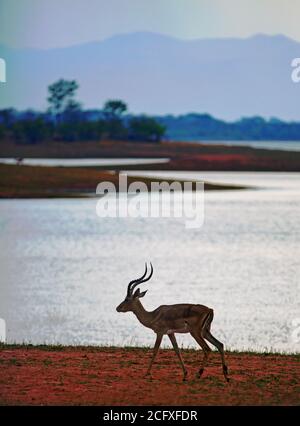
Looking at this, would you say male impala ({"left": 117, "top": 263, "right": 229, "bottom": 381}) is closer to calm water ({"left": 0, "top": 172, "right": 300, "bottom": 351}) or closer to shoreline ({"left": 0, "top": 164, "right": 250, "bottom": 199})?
calm water ({"left": 0, "top": 172, "right": 300, "bottom": 351})

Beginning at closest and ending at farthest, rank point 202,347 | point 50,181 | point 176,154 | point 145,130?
point 202,347 < point 50,181 < point 176,154 < point 145,130

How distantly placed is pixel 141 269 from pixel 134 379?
56.5 ft

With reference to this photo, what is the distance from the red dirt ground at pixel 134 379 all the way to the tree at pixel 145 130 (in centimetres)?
8746

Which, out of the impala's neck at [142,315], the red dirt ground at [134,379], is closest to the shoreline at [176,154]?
the red dirt ground at [134,379]

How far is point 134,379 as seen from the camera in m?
11.9

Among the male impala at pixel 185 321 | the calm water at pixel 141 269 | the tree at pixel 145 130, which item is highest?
the tree at pixel 145 130

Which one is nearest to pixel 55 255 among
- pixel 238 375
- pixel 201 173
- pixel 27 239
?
pixel 27 239

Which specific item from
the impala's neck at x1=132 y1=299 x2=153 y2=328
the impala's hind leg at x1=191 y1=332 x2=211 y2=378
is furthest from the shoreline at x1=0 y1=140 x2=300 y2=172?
the impala's hind leg at x1=191 y1=332 x2=211 y2=378

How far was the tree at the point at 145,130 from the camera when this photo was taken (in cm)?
10112

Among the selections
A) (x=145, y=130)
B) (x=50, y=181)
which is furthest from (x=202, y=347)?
(x=145, y=130)

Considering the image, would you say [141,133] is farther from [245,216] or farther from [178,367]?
[178,367]

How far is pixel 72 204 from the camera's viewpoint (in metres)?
50.4

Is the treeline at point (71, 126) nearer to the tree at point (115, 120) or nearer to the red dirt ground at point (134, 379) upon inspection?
the tree at point (115, 120)

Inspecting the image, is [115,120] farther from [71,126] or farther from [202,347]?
[202,347]
